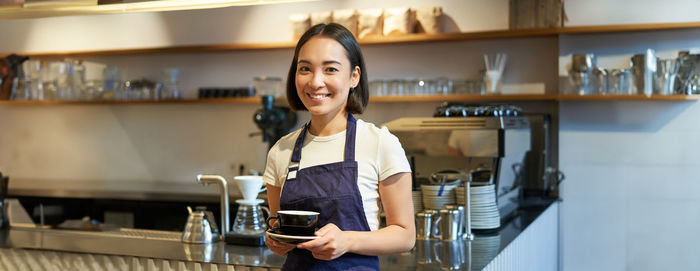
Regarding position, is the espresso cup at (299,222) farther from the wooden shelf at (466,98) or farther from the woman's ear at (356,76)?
the wooden shelf at (466,98)

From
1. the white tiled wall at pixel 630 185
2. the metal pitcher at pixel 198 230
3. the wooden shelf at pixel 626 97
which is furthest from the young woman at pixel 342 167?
the white tiled wall at pixel 630 185

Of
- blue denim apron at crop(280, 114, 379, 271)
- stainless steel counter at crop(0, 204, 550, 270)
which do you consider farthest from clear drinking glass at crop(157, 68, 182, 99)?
blue denim apron at crop(280, 114, 379, 271)

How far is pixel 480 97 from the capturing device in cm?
450

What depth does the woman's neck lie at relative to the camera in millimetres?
1546

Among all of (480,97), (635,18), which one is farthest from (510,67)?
(635,18)

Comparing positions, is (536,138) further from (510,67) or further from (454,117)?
(454,117)

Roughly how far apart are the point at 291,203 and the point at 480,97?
10.3ft

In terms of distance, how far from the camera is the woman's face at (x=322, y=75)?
1480 mm

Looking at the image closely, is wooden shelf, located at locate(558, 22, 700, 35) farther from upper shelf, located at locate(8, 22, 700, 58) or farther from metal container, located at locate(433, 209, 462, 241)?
metal container, located at locate(433, 209, 462, 241)

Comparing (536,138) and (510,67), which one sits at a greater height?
(510,67)

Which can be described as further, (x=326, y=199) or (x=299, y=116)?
(x=299, y=116)

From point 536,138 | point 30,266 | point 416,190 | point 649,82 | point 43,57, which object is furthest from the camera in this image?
point 43,57

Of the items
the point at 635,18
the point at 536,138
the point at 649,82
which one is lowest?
the point at 536,138

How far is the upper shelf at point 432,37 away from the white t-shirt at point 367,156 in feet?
9.97
